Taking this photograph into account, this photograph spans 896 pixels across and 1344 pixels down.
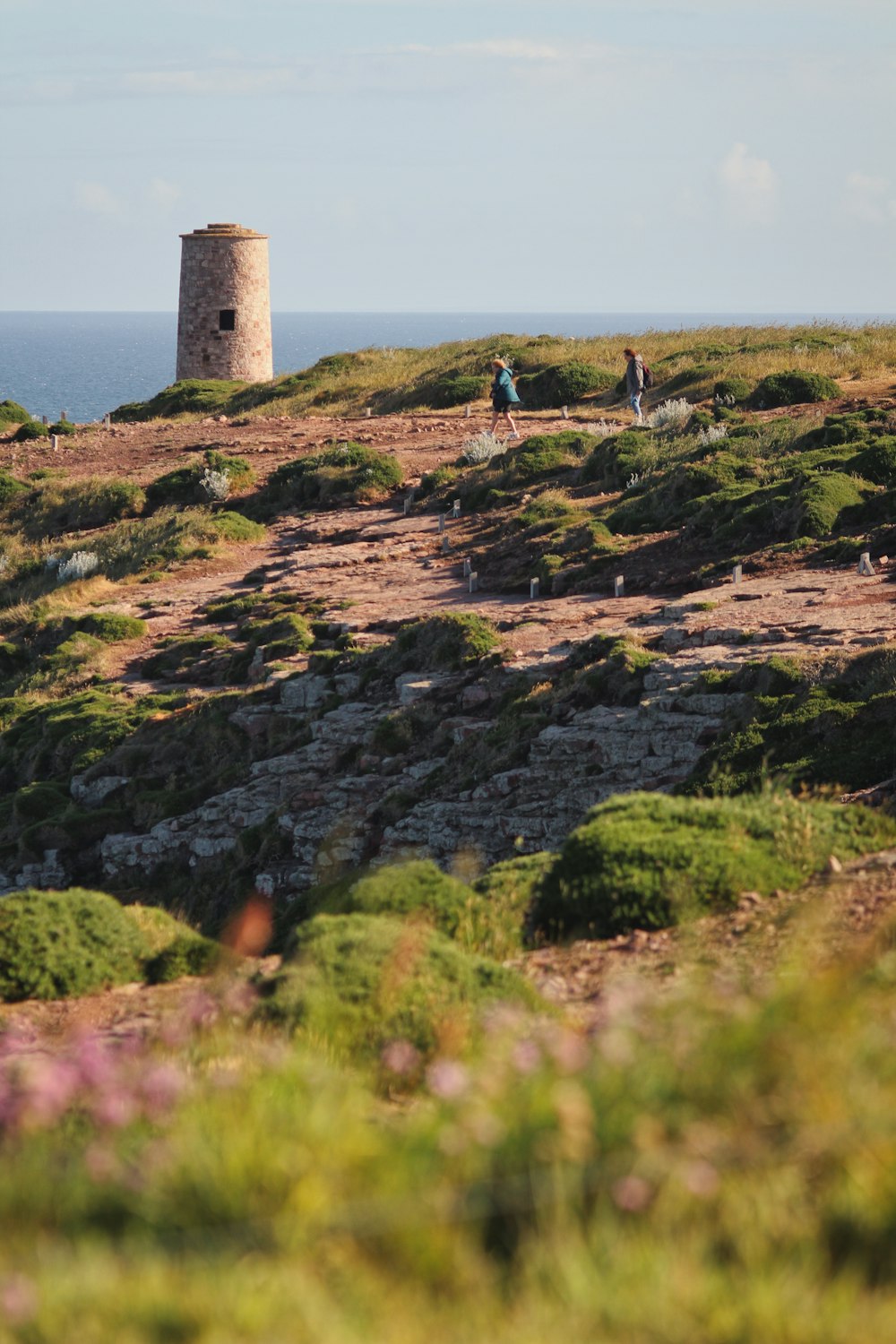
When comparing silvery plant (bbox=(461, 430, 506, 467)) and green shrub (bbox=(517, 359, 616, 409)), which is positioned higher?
green shrub (bbox=(517, 359, 616, 409))

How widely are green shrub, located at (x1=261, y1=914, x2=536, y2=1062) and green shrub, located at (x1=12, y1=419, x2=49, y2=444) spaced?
3745cm

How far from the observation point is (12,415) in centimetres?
4569

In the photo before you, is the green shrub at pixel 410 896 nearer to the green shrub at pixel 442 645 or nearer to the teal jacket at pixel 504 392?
the green shrub at pixel 442 645

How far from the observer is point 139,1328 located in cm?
377

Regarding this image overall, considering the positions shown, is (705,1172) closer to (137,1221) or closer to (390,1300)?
(390,1300)

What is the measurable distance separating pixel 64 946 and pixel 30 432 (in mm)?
36458

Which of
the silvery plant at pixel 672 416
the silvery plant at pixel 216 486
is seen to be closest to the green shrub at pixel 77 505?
the silvery plant at pixel 216 486

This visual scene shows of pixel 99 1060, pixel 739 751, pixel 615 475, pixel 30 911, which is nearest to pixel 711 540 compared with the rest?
pixel 615 475

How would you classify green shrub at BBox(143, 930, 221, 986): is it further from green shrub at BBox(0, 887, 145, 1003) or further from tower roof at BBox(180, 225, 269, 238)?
tower roof at BBox(180, 225, 269, 238)

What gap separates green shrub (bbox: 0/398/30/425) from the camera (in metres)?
45.2

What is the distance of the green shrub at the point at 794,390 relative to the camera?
94.5 ft

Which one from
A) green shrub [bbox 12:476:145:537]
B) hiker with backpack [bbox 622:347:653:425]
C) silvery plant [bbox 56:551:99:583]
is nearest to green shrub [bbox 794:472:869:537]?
hiker with backpack [bbox 622:347:653:425]

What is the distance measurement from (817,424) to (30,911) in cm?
2013

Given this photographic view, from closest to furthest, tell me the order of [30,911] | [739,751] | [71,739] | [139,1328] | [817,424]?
1. [139,1328]
2. [30,911]
3. [739,751]
4. [71,739]
5. [817,424]
